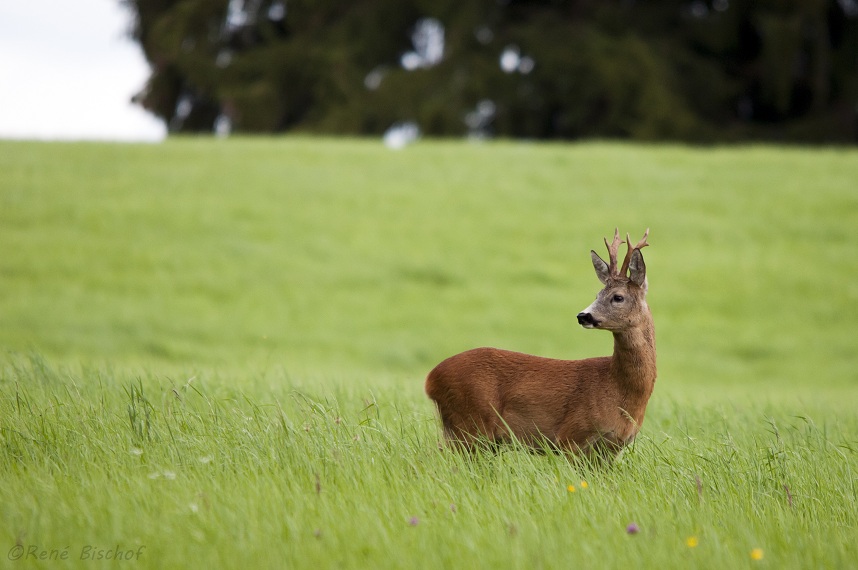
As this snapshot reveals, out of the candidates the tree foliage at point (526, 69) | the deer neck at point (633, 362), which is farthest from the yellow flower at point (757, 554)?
the tree foliage at point (526, 69)

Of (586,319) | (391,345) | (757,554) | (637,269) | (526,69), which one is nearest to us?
(757,554)

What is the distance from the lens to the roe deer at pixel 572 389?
425cm

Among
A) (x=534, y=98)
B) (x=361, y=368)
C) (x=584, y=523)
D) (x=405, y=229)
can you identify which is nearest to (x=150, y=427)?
(x=584, y=523)

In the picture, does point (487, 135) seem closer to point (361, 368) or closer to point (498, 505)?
point (361, 368)

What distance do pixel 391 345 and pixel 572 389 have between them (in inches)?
282

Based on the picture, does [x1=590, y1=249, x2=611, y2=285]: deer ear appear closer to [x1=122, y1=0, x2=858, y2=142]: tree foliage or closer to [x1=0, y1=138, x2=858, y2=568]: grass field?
[x1=0, y1=138, x2=858, y2=568]: grass field

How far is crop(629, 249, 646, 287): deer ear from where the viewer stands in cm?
419

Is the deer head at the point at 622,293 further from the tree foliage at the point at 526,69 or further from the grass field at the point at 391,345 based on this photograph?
the tree foliage at the point at 526,69

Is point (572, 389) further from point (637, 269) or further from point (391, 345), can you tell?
point (391, 345)

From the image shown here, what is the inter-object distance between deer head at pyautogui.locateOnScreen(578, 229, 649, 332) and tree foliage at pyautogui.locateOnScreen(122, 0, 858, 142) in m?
17.8

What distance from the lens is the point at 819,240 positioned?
1430cm

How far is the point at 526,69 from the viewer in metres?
22.5

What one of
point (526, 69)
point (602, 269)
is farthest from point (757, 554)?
point (526, 69)

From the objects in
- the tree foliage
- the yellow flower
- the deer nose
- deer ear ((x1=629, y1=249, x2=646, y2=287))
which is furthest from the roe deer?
the tree foliage
